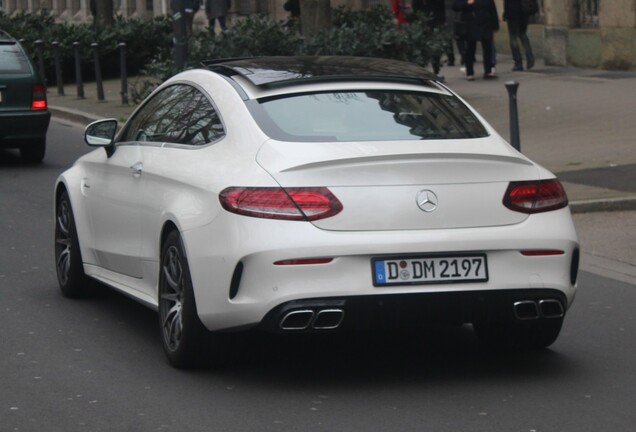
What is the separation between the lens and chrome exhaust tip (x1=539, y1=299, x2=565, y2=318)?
7.03 metres

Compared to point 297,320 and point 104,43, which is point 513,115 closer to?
point 297,320

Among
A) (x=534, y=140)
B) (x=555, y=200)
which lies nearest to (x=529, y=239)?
(x=555, y=200)

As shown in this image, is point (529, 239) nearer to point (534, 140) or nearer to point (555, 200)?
point (555, 200)

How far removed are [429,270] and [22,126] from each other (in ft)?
39.4

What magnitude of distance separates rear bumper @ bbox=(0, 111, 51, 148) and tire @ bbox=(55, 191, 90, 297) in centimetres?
852

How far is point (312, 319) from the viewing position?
6746 mm

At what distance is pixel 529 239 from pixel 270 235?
1.18 m

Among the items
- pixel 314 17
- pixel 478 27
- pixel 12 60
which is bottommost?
pixel 478 27

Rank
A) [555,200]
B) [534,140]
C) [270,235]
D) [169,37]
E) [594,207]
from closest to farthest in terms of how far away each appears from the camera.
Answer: [270,235]
[555,200]
[594,207]
[534,140]
[169,37]

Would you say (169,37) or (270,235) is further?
(169,37)

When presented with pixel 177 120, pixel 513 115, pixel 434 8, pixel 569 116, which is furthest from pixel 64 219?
pixel 434 8

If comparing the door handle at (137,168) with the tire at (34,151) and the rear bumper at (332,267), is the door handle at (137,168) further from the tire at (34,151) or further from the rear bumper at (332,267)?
the tire at (34,151)

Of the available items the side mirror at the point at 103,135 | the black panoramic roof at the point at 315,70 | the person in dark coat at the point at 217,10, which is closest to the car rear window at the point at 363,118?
the black panoramic roof at the point at 315,70

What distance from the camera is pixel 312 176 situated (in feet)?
22.2
